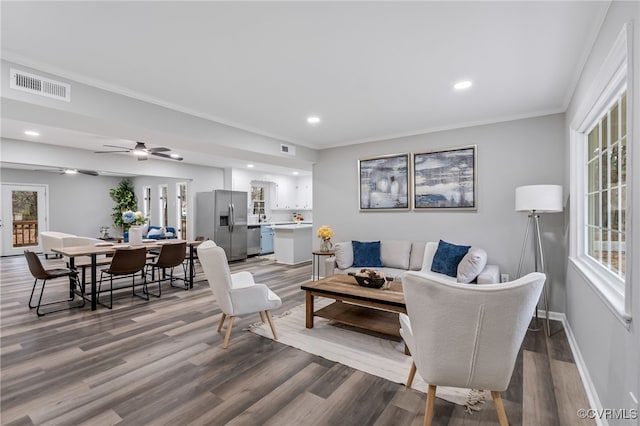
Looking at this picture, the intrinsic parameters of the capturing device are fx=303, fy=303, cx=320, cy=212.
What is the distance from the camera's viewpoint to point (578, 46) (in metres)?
2.29

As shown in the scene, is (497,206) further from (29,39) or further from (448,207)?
(29,39)

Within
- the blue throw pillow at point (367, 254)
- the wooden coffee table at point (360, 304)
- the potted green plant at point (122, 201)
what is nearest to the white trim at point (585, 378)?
the wooden coffee table at point (360, 304)

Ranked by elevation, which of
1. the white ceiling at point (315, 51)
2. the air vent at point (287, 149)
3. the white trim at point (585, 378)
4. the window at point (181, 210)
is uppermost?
the white ceiling at point (315, 51)

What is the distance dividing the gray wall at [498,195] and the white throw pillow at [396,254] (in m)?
0.27

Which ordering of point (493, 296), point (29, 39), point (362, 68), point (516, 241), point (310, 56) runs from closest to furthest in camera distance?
point (493, 296)
point (29, 39)
point (310, 56)
point (362, 68)
point (516, 241)

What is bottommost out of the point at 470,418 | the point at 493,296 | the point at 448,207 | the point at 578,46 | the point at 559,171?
the point at 470,418

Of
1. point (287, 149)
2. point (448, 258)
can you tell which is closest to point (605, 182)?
point (448, 258)

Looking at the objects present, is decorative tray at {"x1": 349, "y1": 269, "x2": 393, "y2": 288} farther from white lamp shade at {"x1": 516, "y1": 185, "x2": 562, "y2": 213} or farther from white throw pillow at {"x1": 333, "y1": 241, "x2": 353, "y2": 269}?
white lamp shade at {"x1": 516, "y1": 185, "x2": 562, "y2": 213}

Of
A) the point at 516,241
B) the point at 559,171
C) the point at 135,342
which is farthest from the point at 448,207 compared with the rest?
the point at 135,342

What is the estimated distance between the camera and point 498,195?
413 centimetres

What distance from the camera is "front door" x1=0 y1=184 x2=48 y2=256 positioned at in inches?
341

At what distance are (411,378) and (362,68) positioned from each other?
2560 mm

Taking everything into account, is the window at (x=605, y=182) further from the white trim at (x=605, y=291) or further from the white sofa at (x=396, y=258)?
the white sofa at (x=396, y=258)

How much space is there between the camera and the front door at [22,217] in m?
8.67
